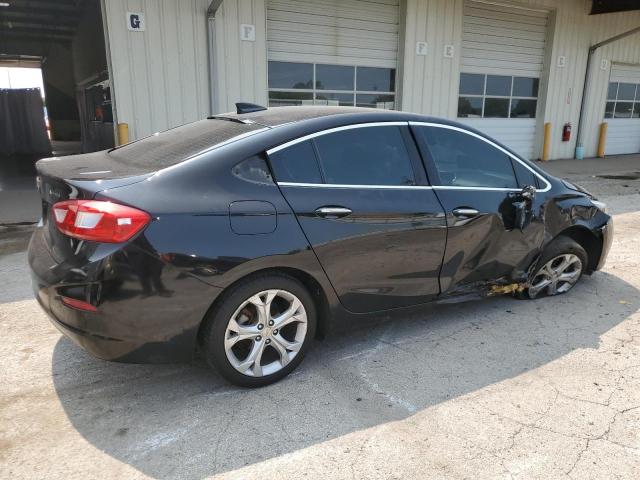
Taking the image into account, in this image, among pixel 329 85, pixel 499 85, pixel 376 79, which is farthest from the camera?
pixel 499 85

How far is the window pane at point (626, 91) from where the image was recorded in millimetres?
17195

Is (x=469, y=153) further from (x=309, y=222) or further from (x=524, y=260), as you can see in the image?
(x=309, y=222)

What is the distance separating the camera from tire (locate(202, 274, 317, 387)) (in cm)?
272

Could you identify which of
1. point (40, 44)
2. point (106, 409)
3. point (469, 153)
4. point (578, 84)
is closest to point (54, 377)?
point (106, 409)

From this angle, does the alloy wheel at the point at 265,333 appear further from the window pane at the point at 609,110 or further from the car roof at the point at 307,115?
the window pane at the point at 609,110

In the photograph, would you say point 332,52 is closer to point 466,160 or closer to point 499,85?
point 499,85

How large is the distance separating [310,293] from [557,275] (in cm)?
252

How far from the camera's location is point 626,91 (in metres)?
17.4

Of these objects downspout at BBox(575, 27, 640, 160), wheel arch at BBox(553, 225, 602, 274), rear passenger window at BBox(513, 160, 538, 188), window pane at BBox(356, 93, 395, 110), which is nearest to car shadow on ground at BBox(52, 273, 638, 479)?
wheel arch at BBox(553, 225, 602, 274)

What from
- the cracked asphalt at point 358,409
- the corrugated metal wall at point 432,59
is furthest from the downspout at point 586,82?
the cracked asphalt at point 358,409

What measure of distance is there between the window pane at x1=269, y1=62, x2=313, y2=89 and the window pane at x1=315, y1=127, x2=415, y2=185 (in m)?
8.05

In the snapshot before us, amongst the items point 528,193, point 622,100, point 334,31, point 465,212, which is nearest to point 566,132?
point 622,100

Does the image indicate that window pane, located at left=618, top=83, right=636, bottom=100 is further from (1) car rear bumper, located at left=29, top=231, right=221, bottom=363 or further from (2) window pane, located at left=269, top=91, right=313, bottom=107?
(1) car rear bumper, located at left=29, top=231, right=221, bottom=363

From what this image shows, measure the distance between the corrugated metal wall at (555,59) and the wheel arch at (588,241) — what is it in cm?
838
